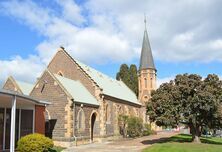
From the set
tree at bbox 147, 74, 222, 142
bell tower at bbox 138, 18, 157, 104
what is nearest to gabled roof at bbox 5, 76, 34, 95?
tree at bbox 147, 74, 222, 142

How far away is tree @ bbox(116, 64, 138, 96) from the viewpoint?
73250 millimetres

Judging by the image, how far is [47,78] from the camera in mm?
32906

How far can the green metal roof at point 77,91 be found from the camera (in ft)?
112

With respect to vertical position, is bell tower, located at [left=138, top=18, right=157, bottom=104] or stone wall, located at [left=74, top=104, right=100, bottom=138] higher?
bell tower, located at [left=138, top=18, right=157, bottom=104]

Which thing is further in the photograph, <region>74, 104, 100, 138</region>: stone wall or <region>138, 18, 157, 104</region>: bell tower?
<region>138, 18, 157, 104</region>: bell tower

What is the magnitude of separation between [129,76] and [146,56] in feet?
20.2

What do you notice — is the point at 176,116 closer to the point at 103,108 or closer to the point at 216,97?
the point at 216,97

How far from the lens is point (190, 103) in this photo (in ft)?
95.7

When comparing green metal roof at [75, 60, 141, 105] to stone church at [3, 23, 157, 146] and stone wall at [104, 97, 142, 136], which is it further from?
stone wall at [104, 97, 142, 136]

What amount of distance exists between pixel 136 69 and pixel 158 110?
147 ft

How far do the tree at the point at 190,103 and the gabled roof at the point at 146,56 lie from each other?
4070cm

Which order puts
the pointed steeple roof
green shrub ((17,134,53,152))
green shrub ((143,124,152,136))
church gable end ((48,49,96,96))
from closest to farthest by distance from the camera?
green shrub ((17,134,53,152)) → church gable end ((48,49,96,96)) → green shrub ((143,124,152,136)) → the pointed steeple roof

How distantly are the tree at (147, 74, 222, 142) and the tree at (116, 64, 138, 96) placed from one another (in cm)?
4177

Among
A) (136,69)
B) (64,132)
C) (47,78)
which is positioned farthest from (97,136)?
(136,69)
